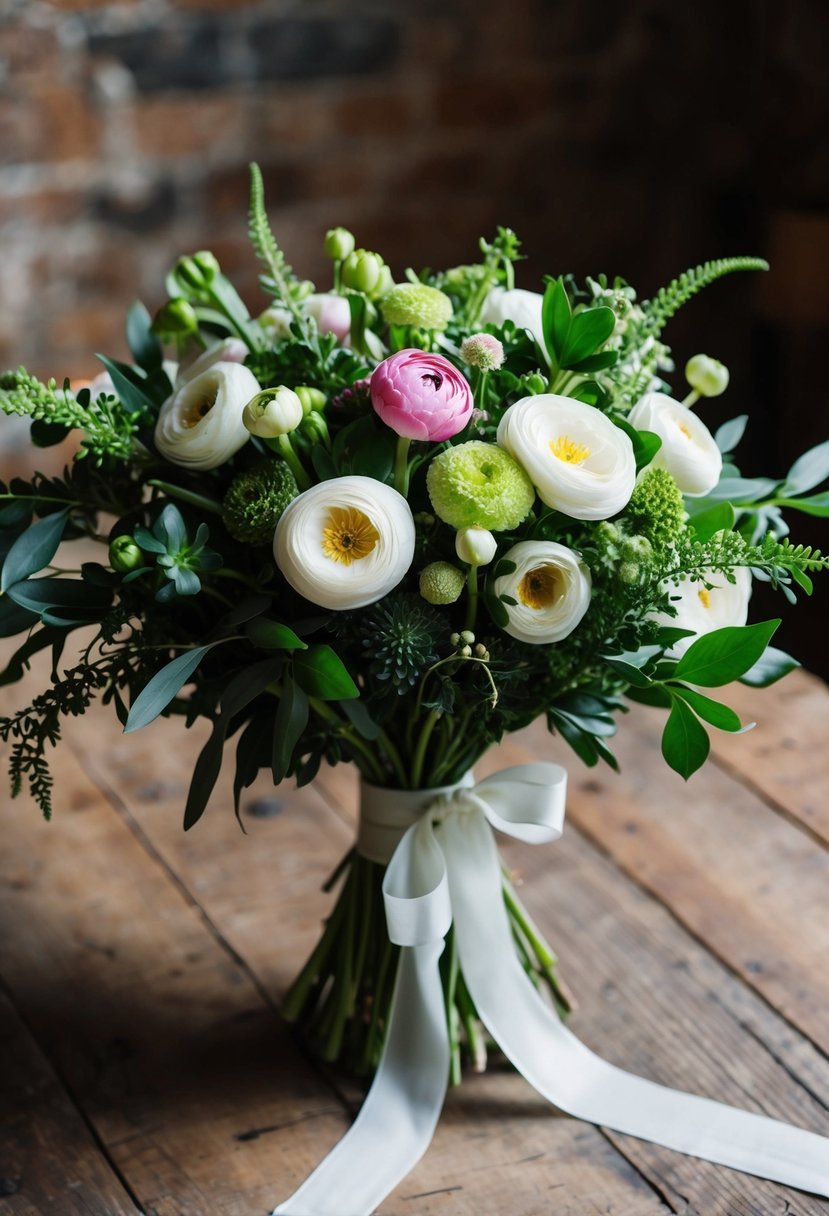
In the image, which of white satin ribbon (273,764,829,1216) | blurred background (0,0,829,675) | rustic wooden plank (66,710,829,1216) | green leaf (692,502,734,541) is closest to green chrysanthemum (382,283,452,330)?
green leaf (692,502,734,541)

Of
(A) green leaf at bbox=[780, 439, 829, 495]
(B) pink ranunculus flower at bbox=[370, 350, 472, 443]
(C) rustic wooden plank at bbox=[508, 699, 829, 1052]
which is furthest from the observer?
(C) rustic wooden plank at bbox=[508, 699, 829, 1052]

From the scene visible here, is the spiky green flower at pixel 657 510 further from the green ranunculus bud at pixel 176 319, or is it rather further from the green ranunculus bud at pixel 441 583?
the green ranunculus bud at pixel 176 319

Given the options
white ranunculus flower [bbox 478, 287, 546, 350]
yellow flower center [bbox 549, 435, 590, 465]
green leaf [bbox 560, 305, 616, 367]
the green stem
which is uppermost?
green leaf [bbox 560, 305, 616, 367]

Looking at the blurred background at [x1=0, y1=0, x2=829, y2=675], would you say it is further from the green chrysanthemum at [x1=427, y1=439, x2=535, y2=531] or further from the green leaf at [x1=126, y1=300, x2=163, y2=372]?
the green chrysanthemum at [x1=427, y1=439, x2=535, y2=531]

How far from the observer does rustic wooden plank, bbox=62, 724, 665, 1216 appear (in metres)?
0.86

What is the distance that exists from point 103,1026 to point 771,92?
213cm

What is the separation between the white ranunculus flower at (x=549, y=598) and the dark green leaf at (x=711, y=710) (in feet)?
0.30

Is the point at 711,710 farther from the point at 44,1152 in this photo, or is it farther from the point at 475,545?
the point at 44,1152

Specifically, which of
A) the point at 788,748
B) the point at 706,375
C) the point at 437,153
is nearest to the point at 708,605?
the point at 706,375

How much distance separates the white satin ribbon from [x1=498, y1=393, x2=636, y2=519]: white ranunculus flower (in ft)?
0.83

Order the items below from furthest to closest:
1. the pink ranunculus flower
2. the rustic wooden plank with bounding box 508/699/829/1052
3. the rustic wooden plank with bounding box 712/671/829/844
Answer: the rustic wooden plank with bounding box 712/671/829/844, the rustic wooden plank with bounding box 508/699/829/1052, the pink ranunculus flower

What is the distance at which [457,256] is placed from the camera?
2479 mm

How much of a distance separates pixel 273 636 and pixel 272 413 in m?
0.13

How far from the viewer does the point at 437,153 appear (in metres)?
2.39
